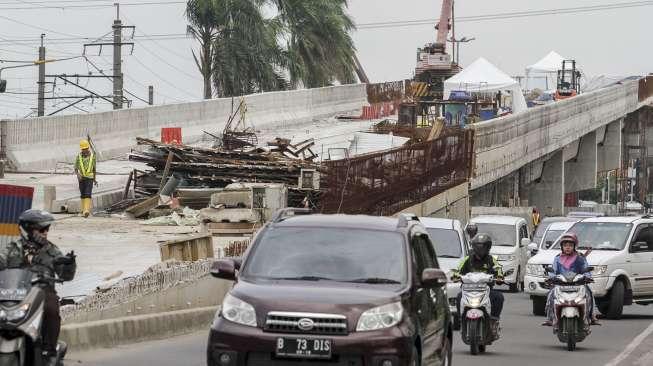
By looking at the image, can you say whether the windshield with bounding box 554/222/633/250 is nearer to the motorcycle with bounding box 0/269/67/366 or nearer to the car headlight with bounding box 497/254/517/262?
the car headlight with bounding box 497/254/517/262

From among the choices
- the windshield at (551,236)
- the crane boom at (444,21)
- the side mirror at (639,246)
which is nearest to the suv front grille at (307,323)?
the side mirror at (639,246)

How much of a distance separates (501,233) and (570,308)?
57.8ft

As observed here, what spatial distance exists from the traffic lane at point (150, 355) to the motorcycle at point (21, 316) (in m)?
3.85

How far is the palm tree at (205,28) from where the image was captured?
85.9 metres

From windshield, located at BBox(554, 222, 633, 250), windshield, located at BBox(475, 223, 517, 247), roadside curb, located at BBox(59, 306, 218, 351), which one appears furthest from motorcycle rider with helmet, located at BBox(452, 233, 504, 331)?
windshield, located at BBox(475, 223, 517, 247)

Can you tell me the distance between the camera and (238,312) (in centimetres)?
1167

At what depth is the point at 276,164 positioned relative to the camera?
1554 inches

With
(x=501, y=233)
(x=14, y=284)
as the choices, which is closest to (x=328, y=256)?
(x=14, y=284)

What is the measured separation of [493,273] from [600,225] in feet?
30.3

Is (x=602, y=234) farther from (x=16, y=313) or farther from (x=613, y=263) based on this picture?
(x=16, y=313)

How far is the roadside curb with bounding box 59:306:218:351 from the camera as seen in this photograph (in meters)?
16.1

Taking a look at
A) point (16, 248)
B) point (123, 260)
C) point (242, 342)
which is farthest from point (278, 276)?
point (123, 260)

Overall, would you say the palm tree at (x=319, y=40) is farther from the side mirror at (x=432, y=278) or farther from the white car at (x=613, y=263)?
the side mirror at (x=432, y=278)

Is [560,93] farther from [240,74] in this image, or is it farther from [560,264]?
[560,264]
